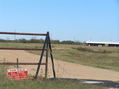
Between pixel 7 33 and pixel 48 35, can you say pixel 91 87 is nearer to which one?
pixel 48 35

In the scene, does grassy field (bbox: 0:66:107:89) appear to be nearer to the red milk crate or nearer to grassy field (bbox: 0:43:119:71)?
the red milk crate

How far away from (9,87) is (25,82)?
1125mm

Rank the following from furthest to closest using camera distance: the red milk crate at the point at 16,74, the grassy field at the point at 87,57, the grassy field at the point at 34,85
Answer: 1. the grassy field at the point at 87,57
2. the red milk crate at the point at 16,74
3. the grassy field at the point at 34,85

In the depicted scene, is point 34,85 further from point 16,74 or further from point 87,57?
point 87,57

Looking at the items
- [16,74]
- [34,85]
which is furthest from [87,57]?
[34,85]

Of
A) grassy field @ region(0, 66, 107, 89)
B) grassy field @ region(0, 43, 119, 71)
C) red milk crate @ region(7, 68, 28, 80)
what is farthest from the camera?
grassy field @ region(0, 43, 119, 71)

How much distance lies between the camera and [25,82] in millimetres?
10812

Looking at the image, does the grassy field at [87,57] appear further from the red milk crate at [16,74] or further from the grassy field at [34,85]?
the grassy field at [34,85]

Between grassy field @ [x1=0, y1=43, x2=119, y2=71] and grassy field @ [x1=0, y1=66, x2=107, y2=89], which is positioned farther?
grassy field @ [x1=0, y1=43, x2=119, y2=71]

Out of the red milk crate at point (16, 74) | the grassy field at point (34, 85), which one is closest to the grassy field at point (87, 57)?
the red milk crate at point (16, 74)

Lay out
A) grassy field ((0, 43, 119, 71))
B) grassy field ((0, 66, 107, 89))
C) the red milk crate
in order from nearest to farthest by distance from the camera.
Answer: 1. grassy field ((0, 66, 107, 89))
2. the red milk crate
3. grassy field ((0, 43, 119, 71))

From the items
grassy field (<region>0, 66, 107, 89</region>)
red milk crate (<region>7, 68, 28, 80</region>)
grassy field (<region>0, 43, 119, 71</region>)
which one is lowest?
grassy field (<region>0, 43, 119, 71</region>)

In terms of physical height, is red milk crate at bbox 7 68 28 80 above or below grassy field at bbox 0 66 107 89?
above

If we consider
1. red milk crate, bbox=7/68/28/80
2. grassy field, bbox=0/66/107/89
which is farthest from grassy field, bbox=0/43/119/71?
grassy field, bbox=0/66/107/89
